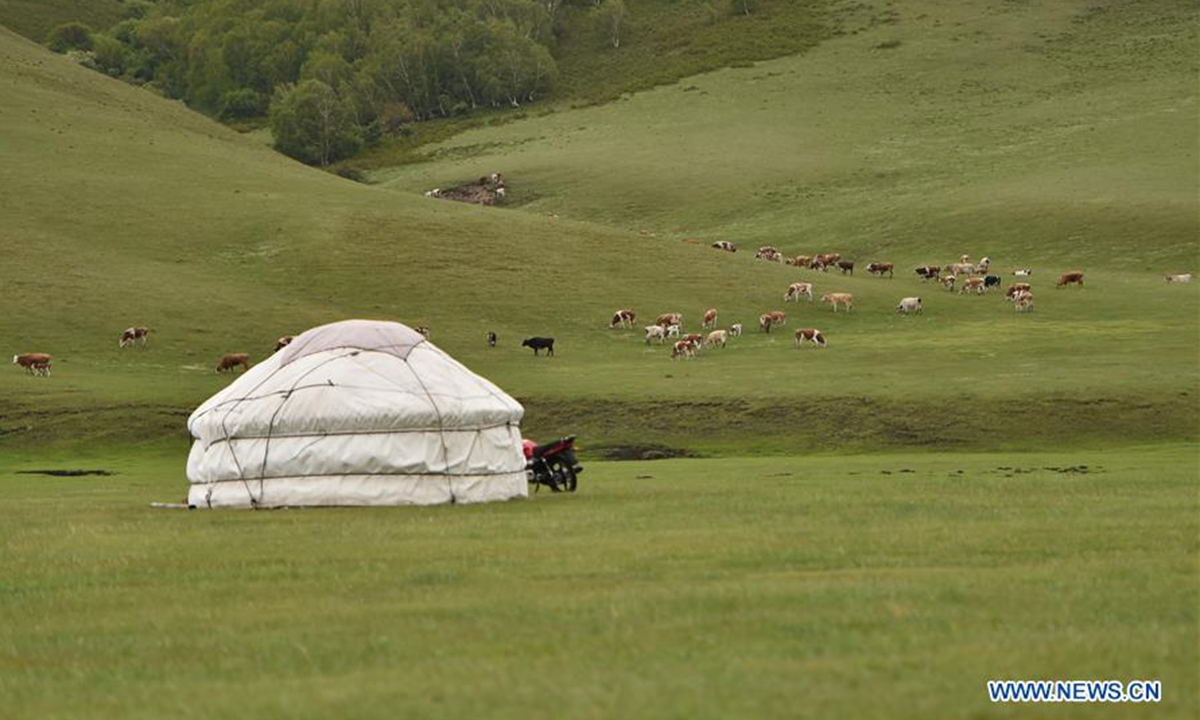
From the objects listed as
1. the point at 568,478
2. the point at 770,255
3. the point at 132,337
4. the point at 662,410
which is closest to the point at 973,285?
the point at 770,255

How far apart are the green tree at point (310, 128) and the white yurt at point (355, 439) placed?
121 meters

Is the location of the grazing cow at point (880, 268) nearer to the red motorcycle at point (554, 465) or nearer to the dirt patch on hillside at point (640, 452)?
the dirt patch on hillside at point (640, 452)

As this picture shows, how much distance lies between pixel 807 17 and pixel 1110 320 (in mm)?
111016

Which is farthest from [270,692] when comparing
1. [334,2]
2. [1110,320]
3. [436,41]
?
[334,2]

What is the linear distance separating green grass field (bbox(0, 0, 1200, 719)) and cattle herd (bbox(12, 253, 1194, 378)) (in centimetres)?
82

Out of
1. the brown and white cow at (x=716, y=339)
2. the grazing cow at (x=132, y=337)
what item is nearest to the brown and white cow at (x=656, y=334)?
the brown and white cow at (x=716, y=339)

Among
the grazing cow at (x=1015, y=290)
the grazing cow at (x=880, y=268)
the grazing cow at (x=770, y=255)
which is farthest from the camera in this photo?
the grazing cow at (x=770, y=255)

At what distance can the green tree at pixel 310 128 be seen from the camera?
487ft

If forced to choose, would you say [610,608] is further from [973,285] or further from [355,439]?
[973,285]

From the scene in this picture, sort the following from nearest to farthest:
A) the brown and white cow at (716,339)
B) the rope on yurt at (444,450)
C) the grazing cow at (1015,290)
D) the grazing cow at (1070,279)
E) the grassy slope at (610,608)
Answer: the grassy slope at (610,608) → the rope on yurt at (444,450) → the brown and white cow at (716,339) → the grazing cow at (1015,290) → the grazing cow at (1070,279)

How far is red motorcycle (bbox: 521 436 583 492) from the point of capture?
3034 cm

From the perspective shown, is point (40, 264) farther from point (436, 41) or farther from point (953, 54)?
point (436, 41)

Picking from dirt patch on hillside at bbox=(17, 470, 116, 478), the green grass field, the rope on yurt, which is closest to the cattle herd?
the green grass field

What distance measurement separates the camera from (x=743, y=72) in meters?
154
